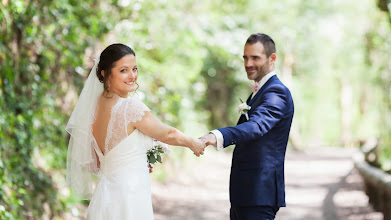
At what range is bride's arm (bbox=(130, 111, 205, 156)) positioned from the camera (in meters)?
3.60

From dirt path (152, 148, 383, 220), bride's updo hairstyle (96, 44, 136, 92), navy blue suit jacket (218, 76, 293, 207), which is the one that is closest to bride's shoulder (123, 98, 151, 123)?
bride's updo hairstyle (96, 44, 136, 92)

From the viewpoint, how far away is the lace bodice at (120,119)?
358 centimetres

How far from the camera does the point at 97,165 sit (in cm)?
389

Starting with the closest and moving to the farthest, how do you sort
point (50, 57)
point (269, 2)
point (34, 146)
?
→ point (34, 146) < point (50, 57) < point (269, 2)

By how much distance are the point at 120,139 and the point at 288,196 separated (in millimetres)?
8046

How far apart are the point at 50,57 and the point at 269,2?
1481 cm

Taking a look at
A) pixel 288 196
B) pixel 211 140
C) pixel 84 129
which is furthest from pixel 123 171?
pixel 288 196

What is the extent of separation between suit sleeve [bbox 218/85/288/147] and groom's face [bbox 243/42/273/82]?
222 mm

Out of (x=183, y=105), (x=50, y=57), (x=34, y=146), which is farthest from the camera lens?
(x=183, y=105)

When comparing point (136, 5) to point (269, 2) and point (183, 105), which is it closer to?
point (183, 105)

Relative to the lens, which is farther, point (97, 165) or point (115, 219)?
point (97, 165)

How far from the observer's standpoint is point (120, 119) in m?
3.58

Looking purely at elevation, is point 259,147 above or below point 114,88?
below

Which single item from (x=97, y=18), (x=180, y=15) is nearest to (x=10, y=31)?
(x=97, y=18)
